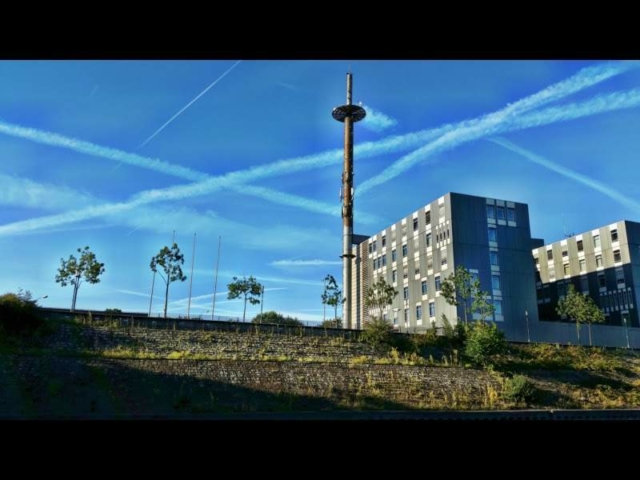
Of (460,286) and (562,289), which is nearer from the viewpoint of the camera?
(460,286)

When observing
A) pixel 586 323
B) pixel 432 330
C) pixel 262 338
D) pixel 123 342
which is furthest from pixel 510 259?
pixel 123 342

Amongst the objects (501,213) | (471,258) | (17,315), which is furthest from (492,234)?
(17,315)

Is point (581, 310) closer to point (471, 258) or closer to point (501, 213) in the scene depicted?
point (471, 258)

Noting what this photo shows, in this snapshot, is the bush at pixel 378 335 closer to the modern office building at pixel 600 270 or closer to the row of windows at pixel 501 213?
the row of windows at pixel 501 213

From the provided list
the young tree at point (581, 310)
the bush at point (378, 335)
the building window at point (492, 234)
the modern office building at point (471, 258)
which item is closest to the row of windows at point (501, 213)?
the modern office building at point (471, 258)

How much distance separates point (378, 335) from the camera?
121 feet

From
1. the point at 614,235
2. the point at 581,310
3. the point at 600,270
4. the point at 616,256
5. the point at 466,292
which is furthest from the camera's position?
the point at 600,270

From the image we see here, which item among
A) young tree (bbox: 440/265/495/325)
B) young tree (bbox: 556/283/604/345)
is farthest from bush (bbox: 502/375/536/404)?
young tree (bbox: 556/283/604/345)

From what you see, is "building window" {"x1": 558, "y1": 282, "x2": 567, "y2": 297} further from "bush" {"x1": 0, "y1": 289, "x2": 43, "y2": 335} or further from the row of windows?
"bush" {"x1": 0, "y1": 289, "x2": 43, "y2": 335}

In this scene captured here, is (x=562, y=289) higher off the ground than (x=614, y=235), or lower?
lower

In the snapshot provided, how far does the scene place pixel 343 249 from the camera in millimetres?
58406

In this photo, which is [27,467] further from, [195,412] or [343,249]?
[343,249]

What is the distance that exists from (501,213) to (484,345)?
86.7 feet
